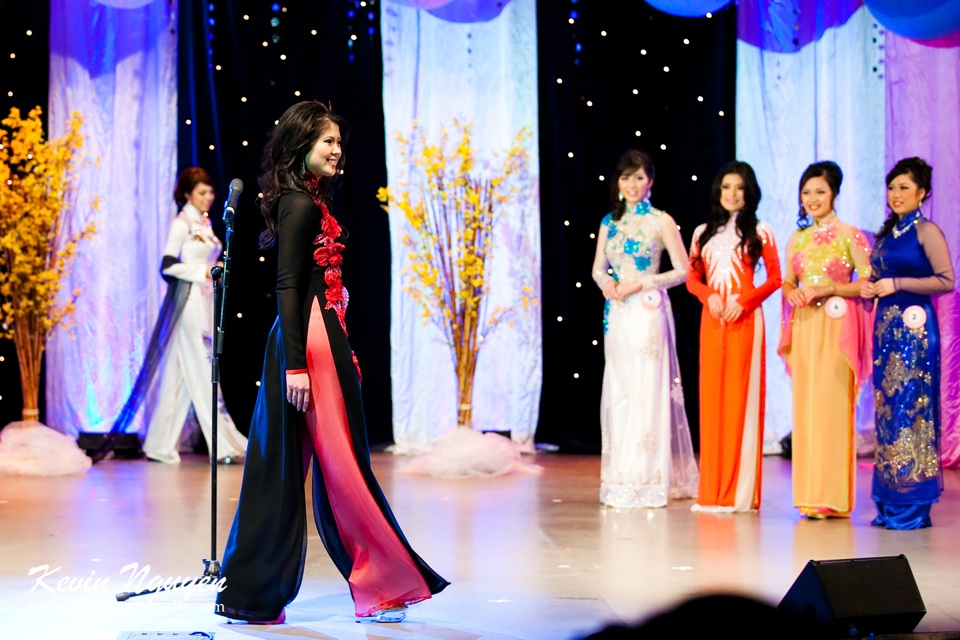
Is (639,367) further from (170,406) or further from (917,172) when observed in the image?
(170,406)

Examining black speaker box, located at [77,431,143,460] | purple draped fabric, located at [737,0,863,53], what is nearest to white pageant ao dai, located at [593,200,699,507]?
purple draped fabric, located at [737,0,863,53]

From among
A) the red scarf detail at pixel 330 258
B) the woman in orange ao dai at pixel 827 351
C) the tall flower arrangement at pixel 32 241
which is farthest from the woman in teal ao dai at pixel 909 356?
the tall flower arrangement at pixel 32 241

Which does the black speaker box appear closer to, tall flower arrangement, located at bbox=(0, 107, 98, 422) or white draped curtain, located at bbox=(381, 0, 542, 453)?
tall flower arrangement, located at bbox=(0, 107, 98, 422)

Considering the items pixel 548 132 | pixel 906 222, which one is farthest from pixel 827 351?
pixel 548 132

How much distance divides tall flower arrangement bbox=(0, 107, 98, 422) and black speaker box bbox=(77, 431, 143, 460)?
0.41 metres

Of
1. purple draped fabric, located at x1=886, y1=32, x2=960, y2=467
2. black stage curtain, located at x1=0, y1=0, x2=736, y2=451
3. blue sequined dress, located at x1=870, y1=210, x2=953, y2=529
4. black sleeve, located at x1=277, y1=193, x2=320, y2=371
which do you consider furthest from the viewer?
black stage curtain, located at x1=0, y1=0, x2=736, y2=451

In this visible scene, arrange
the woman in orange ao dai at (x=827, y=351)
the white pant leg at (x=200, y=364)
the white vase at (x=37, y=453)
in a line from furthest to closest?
the white pant leg at (x=200, y=364), the white vase at (x=37, y=453), the woman in orange ao dai at (x=827, y=351)

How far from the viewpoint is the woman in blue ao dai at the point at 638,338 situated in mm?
5984

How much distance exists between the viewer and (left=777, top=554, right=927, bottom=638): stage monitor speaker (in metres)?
2.75

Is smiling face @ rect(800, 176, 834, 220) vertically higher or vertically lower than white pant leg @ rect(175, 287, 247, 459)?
higher

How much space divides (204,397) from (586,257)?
2648mm

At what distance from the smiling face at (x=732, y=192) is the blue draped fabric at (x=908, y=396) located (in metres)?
0.76

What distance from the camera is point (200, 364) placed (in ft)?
24.8

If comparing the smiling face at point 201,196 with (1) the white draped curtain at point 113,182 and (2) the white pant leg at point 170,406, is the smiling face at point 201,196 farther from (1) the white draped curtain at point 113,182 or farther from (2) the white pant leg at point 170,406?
(2) the white pant leg at point 170,406
